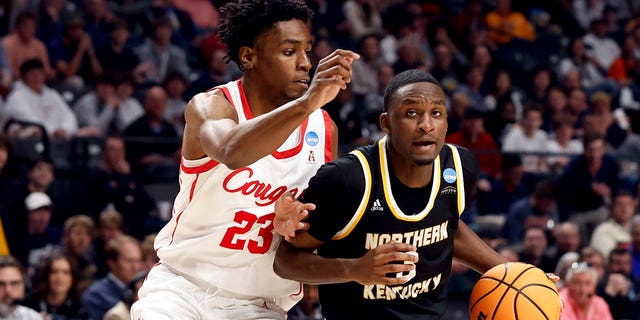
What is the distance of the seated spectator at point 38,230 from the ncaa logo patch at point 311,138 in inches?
177

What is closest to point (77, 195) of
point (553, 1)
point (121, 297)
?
point (121, 297)

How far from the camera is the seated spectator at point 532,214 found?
9750 mm

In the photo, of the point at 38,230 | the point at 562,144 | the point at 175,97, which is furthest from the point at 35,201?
the point at 562,144

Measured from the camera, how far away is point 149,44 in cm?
1107

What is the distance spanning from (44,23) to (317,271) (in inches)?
304

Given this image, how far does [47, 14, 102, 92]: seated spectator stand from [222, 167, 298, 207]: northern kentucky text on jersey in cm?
652

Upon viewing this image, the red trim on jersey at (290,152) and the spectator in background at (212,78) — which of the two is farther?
the spectator in background at (212,78)

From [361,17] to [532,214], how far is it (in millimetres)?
4077

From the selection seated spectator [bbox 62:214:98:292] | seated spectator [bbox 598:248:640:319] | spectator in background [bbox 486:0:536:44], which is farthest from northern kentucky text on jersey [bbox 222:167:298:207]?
spectator in background [bbox 486:0:536:44]

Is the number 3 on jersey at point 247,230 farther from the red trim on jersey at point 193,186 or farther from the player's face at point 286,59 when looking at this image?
the player's face at point 286,59

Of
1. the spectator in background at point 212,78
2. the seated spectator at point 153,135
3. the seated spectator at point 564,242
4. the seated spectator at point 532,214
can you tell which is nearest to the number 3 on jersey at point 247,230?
the seated spectator at point 153,135

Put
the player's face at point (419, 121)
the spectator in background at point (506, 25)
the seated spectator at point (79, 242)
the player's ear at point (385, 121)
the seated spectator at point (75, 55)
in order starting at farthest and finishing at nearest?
the spectator in background at point (506, 25)
the seated spectator at point (75, 55)
the seated spectator at point (79, 242)
the player's ear at point (385, 121)
the player's face at point (419, 121)

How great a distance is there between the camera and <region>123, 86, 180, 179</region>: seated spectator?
9.30 meters

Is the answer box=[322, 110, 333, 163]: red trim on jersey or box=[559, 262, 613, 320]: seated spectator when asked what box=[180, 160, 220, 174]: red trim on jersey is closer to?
box=[322, 110, 333, 163]: red trim on jersey
